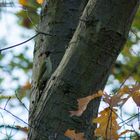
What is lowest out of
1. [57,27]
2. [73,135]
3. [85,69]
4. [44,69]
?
[73,135]

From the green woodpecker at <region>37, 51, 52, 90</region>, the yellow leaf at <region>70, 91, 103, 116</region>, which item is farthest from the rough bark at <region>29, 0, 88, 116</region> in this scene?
the yellow leaf at <region>70, 91, 103, 116</region>

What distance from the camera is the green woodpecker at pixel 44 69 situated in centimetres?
171

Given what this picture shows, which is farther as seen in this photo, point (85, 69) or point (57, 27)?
point (57, 27)

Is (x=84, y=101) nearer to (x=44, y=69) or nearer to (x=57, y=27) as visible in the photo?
(x=44, y=69)

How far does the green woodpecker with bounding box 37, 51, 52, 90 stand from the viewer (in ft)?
5.62

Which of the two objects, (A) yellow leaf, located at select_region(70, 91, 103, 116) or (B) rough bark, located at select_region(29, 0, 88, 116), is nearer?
(A) yellow leaf, located at select_region(70, 91, 103, 116)

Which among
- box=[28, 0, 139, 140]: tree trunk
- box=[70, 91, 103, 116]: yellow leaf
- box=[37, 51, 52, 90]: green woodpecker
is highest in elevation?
box=[37, 51, 52, 90]: green woodpecker

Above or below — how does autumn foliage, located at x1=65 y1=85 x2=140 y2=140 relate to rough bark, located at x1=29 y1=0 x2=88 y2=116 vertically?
below

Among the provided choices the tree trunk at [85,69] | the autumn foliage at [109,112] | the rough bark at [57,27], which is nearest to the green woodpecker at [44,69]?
the rough bark at [57,27]

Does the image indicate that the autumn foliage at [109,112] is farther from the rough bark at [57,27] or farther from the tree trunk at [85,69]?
the rough bark at [57,27]

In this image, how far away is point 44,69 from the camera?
1749mm

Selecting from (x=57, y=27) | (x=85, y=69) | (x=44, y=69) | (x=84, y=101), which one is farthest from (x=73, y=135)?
(x=57, y=27)

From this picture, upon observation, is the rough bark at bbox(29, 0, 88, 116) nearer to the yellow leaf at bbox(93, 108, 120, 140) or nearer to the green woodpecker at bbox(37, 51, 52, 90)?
the green woodpecker at bbox(37, 51, 52, 90)

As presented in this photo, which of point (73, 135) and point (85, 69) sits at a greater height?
point (85, 69)
